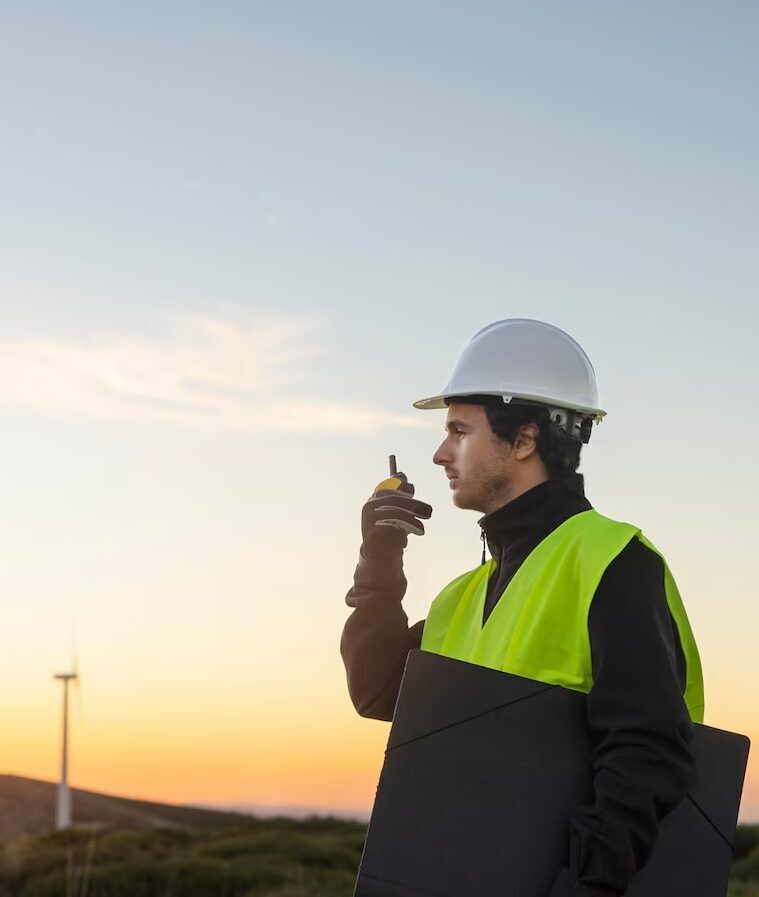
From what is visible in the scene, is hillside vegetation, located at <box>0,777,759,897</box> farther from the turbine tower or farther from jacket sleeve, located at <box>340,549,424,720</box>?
jacket sleeve, located at <box>340,549,424,720</box>

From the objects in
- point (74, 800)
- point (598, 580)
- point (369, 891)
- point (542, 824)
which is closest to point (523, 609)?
point (598, 580)

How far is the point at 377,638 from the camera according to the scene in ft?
17.2

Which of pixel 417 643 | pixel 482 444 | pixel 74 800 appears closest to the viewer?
pixel 482 444

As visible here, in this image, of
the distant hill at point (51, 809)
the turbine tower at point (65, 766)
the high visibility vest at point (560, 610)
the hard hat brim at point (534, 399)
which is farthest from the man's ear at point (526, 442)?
the distant hill at point (51, 809)

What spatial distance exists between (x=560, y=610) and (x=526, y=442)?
30.2 inches

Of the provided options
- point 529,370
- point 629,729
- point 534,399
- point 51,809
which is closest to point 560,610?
point 629,729

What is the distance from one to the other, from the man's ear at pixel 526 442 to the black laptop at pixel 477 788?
95 cm

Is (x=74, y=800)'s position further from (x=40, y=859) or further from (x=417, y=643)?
(x=417, y=643)

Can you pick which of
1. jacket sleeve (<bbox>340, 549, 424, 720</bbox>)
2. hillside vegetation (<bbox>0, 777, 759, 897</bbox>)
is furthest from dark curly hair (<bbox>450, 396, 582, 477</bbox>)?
hillside vegetation (<bbox>0, 777, 759, 897</bbox>)

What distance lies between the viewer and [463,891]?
3.91m

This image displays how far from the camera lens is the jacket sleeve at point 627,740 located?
3873 mm

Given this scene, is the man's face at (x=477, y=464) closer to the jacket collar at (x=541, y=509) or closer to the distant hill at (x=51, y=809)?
the jacket collar at (x=541, y=509)

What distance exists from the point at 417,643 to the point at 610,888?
1.66m

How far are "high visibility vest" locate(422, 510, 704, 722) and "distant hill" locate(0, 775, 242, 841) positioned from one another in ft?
155
